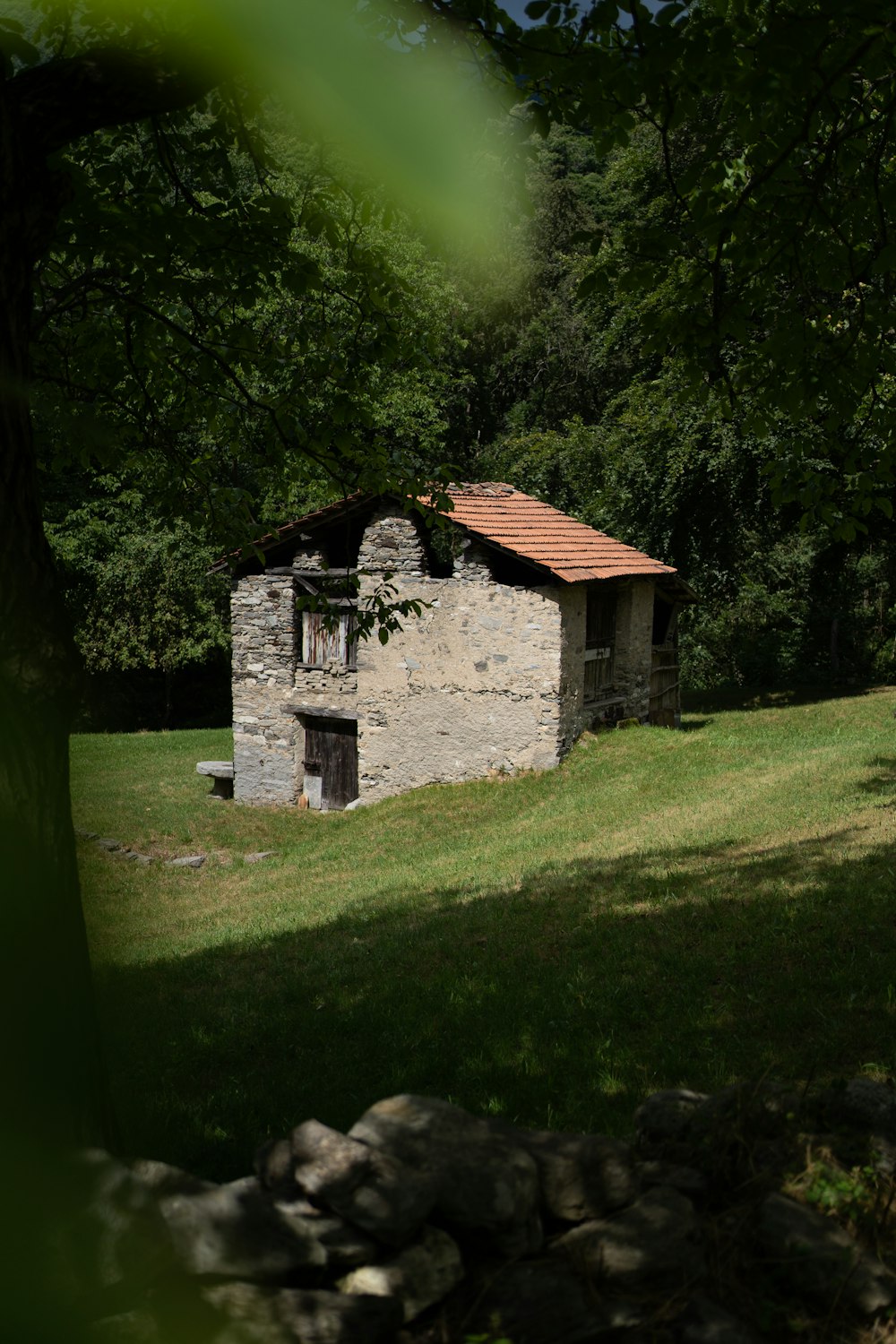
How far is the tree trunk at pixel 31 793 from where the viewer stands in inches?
130

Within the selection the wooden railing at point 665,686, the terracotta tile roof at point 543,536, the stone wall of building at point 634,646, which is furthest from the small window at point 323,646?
the wooden railing at point 665,686

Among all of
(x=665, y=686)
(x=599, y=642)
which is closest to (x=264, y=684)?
(x=599, y=642)

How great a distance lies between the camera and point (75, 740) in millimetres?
26719

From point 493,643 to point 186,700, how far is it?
1830 cm

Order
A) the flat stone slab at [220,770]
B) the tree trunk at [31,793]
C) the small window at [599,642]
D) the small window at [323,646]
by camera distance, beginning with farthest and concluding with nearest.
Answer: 1. the flat stone slab at [220,770]
2. the small window at [323,646]
3. the small window at [599,642]
4. the tree trunk at [31,793]

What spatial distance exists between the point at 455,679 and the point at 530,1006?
1196cm

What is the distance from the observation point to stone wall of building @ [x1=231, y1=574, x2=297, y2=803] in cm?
1972

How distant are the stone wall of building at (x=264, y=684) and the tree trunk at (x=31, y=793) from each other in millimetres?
15988

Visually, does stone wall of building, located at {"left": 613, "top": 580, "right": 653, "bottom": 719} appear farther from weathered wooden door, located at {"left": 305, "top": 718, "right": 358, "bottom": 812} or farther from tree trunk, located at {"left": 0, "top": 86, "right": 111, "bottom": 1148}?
tree trunk, located at {"left": 0, "top": 86, "right": 111, "bottom": 1148}

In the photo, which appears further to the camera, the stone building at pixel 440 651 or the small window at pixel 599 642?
the small window at pixel 599 642

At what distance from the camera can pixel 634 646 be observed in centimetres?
1983

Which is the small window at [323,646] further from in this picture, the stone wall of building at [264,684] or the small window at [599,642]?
the small window at [599,642]

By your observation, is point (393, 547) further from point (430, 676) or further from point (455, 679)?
point (455, 679)

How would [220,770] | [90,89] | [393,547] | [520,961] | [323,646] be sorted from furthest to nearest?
[220,770]
[323,646]
[393,547]
[520,961]
[90,89]
